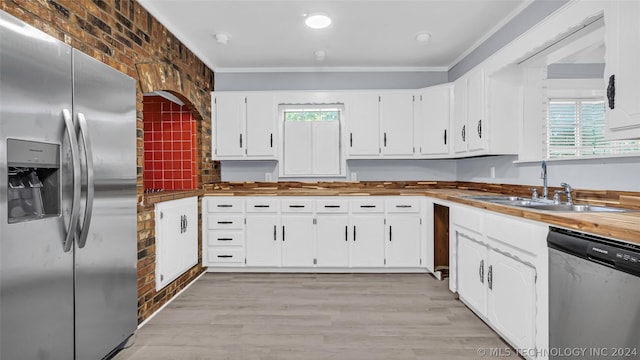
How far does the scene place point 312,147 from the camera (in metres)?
4.09

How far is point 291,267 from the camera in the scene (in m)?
3.67

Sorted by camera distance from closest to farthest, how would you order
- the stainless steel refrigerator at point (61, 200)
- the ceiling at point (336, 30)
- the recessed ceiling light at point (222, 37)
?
the stainless steel refrigerator at point (61, 200)
the ceiling at point (336, 30)
the recessed ceiling light at point (222, 37)

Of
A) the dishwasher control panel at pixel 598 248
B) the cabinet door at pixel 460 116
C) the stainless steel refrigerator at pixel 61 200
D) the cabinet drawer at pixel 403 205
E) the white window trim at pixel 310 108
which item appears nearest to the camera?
the dishwasher control panel at pixel 598 248

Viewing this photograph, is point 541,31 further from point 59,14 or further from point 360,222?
point 59,14

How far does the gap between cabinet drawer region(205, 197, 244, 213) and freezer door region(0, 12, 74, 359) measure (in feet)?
6.86

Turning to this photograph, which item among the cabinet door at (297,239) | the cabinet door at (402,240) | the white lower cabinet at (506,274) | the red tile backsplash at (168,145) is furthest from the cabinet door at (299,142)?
the white lower cabinet at (506,274)

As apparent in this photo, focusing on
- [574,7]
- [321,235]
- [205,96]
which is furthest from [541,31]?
[205,96]

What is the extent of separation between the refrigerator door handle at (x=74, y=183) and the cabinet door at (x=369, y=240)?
8.43 feet

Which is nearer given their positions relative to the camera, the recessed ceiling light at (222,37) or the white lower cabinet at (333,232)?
the recessed ceiling light at (222,37)

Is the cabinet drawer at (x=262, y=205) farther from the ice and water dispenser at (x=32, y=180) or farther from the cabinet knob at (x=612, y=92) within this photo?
the cabinet knob at (x=612, y=92)

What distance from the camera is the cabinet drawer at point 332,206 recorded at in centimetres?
363

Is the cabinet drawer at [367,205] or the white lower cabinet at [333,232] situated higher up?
the cabinet drawer at [367,205]

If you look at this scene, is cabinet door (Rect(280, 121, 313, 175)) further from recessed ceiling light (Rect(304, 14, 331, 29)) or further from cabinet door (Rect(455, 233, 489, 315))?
cabinet door (Rect(455, 233, 489, 315))

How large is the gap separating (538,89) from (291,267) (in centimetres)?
287
